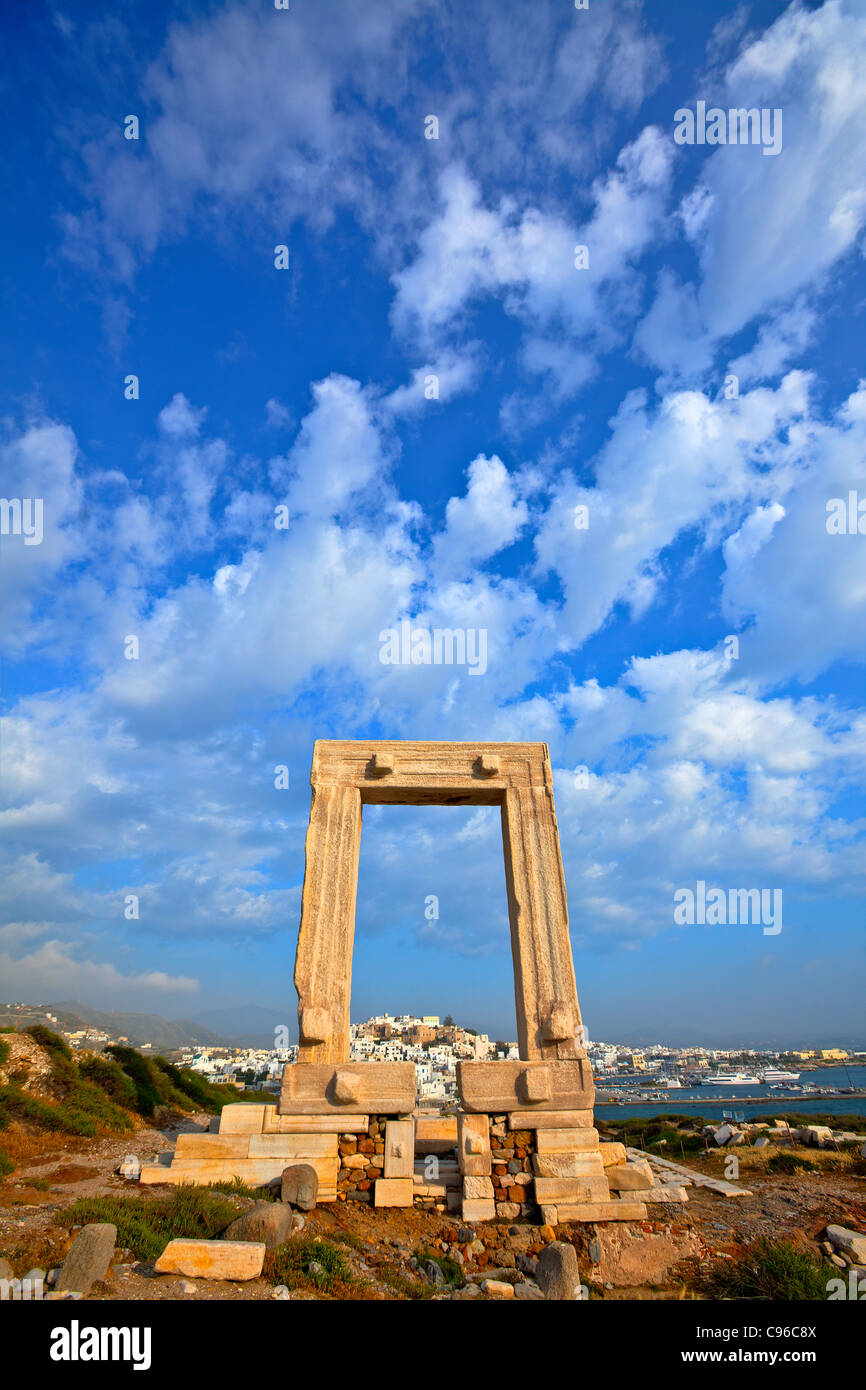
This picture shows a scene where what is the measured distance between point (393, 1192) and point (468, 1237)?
1297mm

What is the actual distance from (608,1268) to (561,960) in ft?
11.9

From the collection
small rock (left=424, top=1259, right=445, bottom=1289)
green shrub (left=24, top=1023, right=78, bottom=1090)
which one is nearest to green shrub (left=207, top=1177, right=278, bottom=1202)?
small rock (left=424, top=1259, right=445, bottom=1289)

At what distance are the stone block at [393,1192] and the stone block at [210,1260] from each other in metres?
3.51

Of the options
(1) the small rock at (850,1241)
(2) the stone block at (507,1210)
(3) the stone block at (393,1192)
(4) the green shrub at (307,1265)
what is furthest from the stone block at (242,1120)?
(1) the small rock at (850,1241)

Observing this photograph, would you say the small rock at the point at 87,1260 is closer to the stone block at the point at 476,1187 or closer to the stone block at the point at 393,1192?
the stone block at the point at 393,1192

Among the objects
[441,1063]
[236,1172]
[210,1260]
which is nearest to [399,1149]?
[236,1172]

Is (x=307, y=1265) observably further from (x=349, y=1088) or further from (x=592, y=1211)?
(x=592, y=1211)

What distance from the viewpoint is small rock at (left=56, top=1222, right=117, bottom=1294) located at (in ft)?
18.0

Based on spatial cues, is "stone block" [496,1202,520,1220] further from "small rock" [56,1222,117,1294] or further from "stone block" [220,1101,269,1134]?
"small rock" [56,1222,117,1294]

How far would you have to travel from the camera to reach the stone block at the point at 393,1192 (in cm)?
908

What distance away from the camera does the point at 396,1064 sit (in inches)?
381
